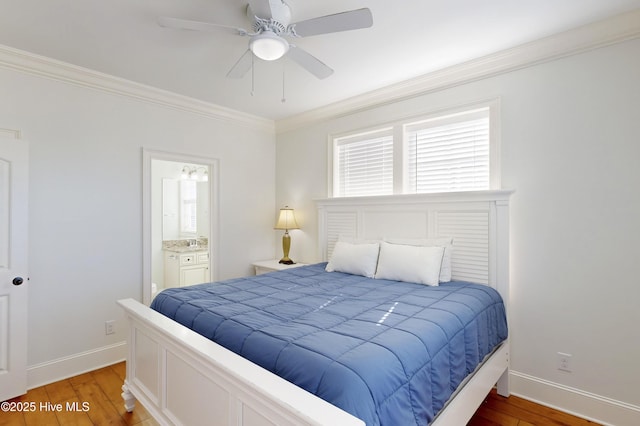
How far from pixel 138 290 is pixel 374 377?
9.49 ft

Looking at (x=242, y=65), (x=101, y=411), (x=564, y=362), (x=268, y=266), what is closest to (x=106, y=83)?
(x=242, y=65)

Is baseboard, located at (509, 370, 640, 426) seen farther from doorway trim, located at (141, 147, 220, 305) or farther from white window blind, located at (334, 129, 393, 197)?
doorway trim, located at (141, 147, 220, 305)

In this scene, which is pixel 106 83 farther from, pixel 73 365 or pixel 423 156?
pixel 423 156

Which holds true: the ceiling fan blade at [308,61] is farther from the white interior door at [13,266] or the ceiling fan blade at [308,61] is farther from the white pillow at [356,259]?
the white interior door at [13,266]

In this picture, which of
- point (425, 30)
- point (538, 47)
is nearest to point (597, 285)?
point (538, 47)

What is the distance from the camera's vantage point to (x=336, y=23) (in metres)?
1.76

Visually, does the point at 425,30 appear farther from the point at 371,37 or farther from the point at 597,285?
the point at 597,285

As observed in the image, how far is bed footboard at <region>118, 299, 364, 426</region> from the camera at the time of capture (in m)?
1.06

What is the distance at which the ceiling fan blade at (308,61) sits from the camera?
2074mm

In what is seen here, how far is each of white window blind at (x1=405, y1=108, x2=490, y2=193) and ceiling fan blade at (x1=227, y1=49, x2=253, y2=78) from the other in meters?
1.71

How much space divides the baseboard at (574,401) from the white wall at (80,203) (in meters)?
3.53

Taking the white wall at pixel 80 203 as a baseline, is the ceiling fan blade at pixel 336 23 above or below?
above

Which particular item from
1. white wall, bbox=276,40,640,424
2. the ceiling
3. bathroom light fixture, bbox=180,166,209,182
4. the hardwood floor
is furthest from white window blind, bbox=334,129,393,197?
bathroom light fixture, bbox=180,166,209,182

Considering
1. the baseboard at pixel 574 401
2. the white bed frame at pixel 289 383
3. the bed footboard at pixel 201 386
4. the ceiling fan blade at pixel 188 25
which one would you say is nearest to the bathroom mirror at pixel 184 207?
the white bed frame at pixel 289 383
